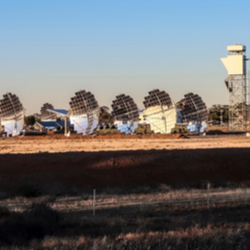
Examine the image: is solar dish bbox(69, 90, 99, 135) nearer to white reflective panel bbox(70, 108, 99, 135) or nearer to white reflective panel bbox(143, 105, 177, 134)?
white reflective panel bbox(70, 108, 99, 135)

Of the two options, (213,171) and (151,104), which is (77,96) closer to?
(151,104)

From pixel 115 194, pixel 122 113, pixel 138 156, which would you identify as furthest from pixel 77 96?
pixel 115 194

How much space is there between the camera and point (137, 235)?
41.1ft

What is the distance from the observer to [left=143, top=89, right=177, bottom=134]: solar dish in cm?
7281

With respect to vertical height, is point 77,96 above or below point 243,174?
above

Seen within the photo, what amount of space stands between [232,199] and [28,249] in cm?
1122

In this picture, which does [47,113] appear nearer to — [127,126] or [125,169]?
[127,126]

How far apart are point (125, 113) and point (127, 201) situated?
55987mm

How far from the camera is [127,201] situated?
2038 centimetres

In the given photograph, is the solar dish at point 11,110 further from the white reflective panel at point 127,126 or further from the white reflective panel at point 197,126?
the white reflective panel at point 197,126

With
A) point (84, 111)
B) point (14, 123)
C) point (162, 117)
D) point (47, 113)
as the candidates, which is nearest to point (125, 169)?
point (162, 117)

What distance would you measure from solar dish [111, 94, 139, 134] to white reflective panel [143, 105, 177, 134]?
2100 mm

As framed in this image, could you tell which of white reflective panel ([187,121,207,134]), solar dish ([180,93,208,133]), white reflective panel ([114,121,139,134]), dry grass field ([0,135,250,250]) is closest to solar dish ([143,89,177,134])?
white reflective panel ([114,121,139,134])

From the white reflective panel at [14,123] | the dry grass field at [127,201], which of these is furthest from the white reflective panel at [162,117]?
the dry grass field at [127,201]
